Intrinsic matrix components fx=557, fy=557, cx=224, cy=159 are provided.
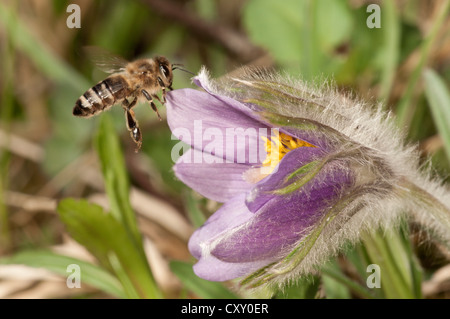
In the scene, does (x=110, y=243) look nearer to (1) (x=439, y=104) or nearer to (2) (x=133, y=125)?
(2) (x=133, y=125)

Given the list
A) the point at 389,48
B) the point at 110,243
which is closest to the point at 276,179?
the point at 110,243

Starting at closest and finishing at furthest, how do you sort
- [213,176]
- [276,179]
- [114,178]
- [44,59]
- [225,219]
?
[276,179]
[225,219]
[213,176]
[114,178]
[44,59]

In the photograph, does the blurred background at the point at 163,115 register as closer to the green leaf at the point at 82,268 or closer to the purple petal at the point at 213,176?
the green leaf at the point at 82,268

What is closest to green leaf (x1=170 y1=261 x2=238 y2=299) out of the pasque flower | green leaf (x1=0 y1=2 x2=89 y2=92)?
the pasque flower

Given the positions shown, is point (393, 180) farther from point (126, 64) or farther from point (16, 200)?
point (16, 200)
